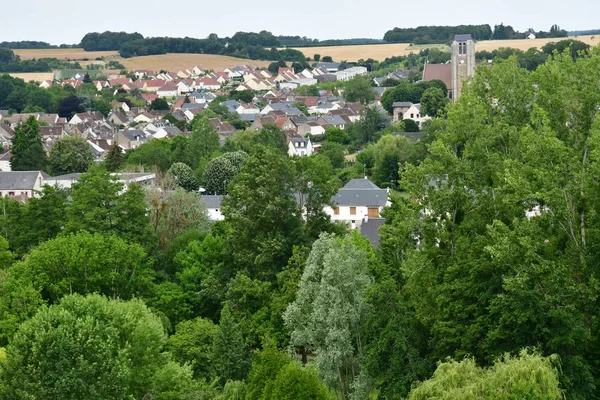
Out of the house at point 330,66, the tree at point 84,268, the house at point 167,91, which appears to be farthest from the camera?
the house at point 330,66

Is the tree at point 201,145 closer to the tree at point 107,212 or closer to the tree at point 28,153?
the tree at point 28,153

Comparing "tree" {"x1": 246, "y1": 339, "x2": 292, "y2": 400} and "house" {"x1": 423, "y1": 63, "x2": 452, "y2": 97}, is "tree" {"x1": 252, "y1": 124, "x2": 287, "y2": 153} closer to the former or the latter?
"house" {"x1": 423, "y1": 63, "x2": 452, "y2": 97}

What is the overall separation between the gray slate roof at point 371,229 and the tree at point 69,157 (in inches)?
1222

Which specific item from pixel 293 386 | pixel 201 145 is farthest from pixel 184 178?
pixel 293 386

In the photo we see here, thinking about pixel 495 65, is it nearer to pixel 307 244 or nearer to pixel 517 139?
pixel 517 139

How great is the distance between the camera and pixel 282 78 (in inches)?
6447

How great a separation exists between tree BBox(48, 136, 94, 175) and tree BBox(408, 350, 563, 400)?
54.1 m

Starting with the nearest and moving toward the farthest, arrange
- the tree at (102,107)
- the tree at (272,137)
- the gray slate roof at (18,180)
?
the gray slate roof at (18,180) → the tree at (272,137) → the tree at (102,107)

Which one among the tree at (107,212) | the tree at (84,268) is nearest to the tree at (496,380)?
the tree at (84,268)

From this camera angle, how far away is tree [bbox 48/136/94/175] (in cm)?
6925

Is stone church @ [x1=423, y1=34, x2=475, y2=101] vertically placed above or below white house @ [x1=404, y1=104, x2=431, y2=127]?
above

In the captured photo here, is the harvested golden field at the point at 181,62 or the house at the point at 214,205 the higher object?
the house at the point at 214,205

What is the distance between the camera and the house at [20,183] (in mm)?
58750

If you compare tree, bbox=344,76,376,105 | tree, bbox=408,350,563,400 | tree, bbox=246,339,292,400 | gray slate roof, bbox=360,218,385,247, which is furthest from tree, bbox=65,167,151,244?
tree, bbox=344,76,376,105
